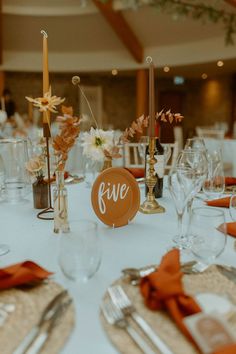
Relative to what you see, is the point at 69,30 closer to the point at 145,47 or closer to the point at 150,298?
the point at 145,47

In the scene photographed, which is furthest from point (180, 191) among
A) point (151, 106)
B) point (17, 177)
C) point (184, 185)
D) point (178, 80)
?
point (178, 80)

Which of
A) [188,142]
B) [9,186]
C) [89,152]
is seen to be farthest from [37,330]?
[188,142]

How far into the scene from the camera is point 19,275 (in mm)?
800

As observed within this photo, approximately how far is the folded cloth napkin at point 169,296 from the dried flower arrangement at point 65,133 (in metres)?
0.54

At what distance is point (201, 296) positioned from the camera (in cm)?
74

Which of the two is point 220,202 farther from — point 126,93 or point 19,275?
point 126,93

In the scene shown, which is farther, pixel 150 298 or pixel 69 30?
pixel 69 30

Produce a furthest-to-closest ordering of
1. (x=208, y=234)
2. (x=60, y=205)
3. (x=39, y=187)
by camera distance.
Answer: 1. (x=39, y=187)
2. (x=60, y=205)
3. (x=208, y=234)

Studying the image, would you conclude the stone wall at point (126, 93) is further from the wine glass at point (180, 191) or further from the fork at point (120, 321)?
the fork at point (120, 321)

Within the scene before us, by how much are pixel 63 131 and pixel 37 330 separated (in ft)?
2.06

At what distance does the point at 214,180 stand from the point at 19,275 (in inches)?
42.0

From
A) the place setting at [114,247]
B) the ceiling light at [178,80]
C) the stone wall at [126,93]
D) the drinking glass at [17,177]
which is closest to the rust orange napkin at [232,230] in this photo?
the place setting at [114,247]

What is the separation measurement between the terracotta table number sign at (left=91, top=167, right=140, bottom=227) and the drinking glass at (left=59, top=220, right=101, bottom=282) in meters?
0.40

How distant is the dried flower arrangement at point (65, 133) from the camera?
1.06 m
